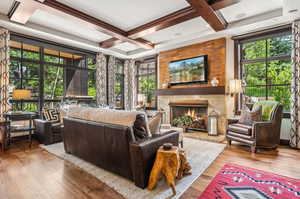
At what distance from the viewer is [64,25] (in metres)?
4.07

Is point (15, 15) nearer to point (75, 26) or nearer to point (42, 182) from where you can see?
point (75, 26)

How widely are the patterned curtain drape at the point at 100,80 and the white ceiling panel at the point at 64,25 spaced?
37.9 inches

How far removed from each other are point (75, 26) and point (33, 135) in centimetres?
315

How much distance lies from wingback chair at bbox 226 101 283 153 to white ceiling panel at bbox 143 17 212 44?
2476 mm

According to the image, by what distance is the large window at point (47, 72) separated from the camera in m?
4.29

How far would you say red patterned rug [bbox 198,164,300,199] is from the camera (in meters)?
1.76

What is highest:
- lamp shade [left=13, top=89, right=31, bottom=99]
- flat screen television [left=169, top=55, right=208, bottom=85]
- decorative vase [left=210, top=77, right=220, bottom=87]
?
flat screen television [left=169, top=55, right=208, bottom=85]

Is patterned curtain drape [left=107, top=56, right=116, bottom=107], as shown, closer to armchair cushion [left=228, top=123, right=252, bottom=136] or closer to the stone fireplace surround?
the stone fireplace surround

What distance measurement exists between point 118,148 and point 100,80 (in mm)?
4341

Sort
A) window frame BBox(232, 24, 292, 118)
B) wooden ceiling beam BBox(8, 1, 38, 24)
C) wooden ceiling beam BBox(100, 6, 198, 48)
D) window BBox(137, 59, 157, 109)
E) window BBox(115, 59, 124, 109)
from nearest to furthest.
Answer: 1. wooden ceiling beam BBox(8, 1, 38, 24)
2. wooden ceiling beam BBox(100, 6, 198, 48)
3. window frame BBox(232, 24, 292, 118)
4. window BBox(137, 59, 157, 109)
5. window BBox(115, 59, 124, 109)

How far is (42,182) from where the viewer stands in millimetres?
2037

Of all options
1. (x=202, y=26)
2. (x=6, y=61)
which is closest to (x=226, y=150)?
(x=202, y=26)

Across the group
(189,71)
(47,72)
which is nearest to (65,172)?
(47,72)

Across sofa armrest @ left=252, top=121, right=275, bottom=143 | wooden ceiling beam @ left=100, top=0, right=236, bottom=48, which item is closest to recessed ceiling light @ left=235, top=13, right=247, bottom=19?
wooden ceiling beam @ left=100, top=0, right=236, bottom=48
